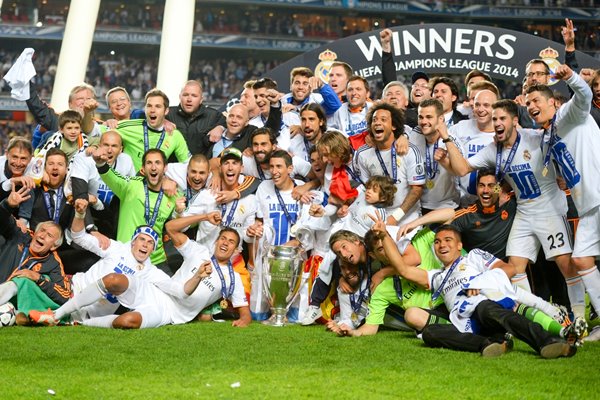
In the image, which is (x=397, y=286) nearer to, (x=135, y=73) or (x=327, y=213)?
(x=327, y=213)

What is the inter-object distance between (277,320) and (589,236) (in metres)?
2.46

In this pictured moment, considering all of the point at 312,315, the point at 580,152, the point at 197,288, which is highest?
the point at 580,152

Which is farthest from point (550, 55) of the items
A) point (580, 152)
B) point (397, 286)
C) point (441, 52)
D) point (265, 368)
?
point (265, 368)

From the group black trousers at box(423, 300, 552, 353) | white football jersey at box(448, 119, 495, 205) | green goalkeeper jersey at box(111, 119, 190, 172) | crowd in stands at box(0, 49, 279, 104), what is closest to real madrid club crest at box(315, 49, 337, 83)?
green goalkeeper jersey at box(111, 119, 190, 172)

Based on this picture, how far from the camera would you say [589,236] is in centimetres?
657

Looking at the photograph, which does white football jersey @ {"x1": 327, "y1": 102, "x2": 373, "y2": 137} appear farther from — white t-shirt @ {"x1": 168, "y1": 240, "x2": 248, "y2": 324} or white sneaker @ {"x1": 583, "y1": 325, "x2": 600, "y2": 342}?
white sneaker @ {"x1": 583, "y1": 325, "x2": 600, "y2": 342}

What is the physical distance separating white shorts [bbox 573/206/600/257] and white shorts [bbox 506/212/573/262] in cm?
27

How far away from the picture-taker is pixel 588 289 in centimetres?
659

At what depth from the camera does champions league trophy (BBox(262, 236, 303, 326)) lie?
289 inches

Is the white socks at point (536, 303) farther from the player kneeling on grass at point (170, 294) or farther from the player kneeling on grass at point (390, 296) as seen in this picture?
the player kneeling on grass at point (170, 294)

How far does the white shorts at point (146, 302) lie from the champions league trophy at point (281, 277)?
808mm

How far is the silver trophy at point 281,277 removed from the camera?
7.33 m

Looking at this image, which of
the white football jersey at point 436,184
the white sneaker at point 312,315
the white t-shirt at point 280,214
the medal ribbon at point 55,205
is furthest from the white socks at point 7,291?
the white football jersey at point 436,184

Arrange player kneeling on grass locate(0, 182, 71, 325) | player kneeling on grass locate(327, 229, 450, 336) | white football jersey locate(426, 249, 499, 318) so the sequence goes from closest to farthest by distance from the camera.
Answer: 1. white football jersey locate(426, 249, 499, 318)
2. player kneeling on grass locate(327, 229, 450, 336)
3. player kneeling on grass locate(0, 182, 71, 325)
